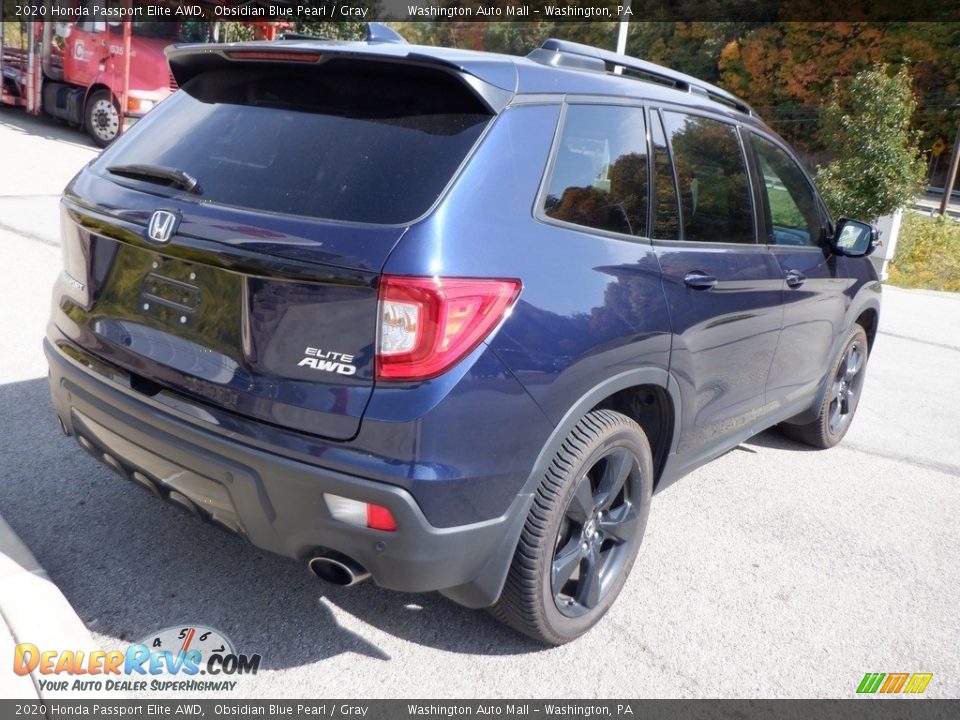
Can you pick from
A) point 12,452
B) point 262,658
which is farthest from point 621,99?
point 12,452

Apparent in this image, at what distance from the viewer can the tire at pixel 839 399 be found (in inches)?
196

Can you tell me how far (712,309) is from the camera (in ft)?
10.8

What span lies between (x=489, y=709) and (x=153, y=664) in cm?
102

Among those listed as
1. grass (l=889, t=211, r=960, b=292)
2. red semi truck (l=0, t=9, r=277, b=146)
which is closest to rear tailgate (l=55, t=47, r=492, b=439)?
red semi truck (l=0, t=9, r=277, b=146)

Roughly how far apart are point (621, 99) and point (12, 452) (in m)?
2.94

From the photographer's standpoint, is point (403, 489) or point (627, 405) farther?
point (627, 405)

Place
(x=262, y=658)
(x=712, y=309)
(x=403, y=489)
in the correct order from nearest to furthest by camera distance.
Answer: (x=403, y=489) < (x=262, y=658) < (x=712, y=309)

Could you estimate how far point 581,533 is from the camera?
2.96 metres

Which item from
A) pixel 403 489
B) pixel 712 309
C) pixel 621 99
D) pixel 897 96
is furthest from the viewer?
pixel 897 96

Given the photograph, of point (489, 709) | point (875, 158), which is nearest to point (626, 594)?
point (489, 709)

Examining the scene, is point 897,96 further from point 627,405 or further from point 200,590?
point 200,590

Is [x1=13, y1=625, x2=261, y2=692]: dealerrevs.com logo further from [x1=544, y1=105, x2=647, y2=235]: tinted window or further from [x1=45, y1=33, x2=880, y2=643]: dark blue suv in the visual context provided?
[x1=544, y1=105, x2=647, y2=235]: tinted window

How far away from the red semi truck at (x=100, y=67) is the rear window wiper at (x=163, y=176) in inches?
498

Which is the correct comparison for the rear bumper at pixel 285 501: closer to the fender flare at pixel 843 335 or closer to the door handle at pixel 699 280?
the door handle at pixel 699 280
